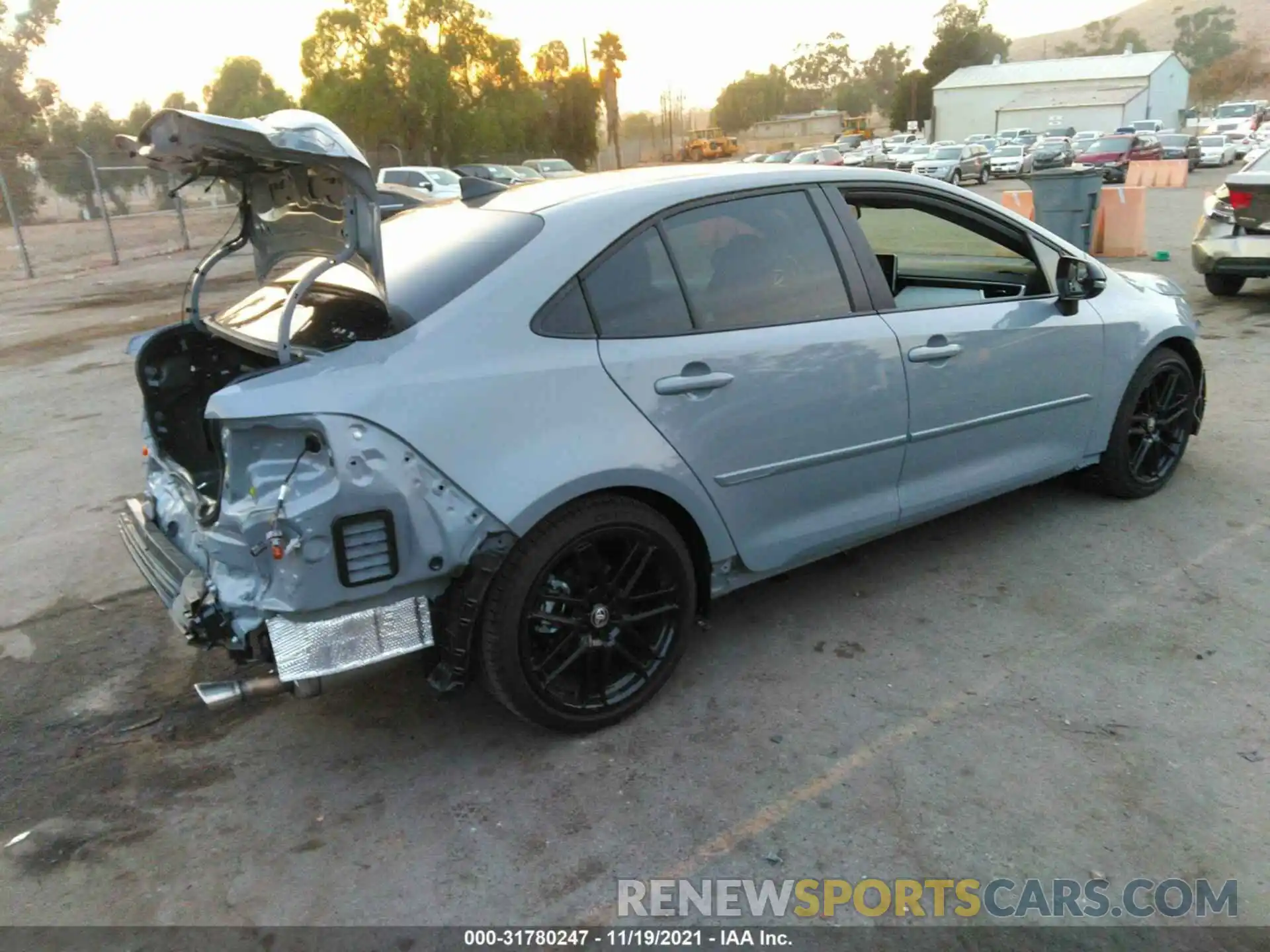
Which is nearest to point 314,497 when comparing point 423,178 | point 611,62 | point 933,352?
point 933,352

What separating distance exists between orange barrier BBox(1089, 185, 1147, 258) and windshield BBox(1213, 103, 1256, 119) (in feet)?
163

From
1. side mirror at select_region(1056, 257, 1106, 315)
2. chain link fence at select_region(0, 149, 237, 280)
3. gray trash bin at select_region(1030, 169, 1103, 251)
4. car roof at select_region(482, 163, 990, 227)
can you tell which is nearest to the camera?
car roof at select_region(482, 163, 990, 227)

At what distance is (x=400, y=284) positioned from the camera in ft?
9.74

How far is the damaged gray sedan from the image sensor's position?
8.63 feet

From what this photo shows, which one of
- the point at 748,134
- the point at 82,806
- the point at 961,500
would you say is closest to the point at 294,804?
the point at 82,806

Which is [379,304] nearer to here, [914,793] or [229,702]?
[229,702]

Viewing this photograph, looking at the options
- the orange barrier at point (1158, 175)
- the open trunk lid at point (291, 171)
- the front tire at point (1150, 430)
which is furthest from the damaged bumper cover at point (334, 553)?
the orange barrier at point (1158, 175)

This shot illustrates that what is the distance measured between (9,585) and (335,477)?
2.90m

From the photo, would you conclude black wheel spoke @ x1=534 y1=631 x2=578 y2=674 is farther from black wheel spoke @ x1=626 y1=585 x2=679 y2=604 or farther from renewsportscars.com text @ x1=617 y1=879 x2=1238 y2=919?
renewsportscars.com text @ x1=617 y1=879 x2=1238 y2=919

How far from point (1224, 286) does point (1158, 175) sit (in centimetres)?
2305

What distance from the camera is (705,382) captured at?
310cm

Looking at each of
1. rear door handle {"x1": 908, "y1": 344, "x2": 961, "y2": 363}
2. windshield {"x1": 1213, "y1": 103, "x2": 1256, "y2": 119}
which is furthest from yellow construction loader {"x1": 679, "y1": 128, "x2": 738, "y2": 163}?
rear door handle {"x1": 908, "y1": 344, "x2": 961, "y2": 363}

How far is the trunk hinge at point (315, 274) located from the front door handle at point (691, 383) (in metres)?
1.00

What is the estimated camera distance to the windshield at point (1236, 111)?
172 feet
